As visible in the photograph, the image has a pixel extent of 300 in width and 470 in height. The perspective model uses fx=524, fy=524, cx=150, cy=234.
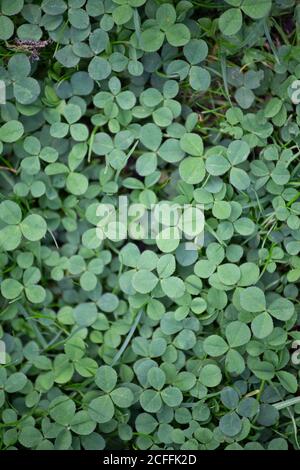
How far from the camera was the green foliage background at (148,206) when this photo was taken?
1396 mm

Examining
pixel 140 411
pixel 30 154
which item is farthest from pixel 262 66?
pixel 140 411

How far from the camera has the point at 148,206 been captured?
58.2 inches

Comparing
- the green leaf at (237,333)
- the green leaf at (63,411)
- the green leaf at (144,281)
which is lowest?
the green leaf at (63,411)

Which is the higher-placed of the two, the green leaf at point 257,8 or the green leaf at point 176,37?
the green leaf at point 257,8

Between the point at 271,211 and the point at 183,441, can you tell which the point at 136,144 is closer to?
the point at 271,211

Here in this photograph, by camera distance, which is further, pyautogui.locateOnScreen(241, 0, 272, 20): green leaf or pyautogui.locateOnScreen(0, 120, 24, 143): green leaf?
pyautogui.locateOnScreen(0, 120, 24, 143): green leaf

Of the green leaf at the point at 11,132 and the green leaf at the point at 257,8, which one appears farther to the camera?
the green leaf at the point at 11,132

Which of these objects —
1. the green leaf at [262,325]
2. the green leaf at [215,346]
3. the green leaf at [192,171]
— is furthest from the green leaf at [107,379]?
the green leaf at [192,171]

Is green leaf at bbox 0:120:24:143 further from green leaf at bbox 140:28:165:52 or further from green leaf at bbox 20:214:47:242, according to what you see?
green leaf at bbox 140:28:165:52

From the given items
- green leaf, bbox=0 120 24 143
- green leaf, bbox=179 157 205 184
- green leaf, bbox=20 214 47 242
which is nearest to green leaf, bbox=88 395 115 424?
green leaf, bbox=20 214 47 242

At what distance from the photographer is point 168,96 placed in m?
1.44

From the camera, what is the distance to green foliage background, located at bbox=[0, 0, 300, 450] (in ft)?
4.58

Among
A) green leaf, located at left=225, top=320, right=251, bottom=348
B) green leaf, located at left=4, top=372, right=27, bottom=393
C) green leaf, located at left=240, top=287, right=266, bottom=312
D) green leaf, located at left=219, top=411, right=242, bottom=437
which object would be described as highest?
green leaf, located at left=240, top=287, right=266, bottom=312

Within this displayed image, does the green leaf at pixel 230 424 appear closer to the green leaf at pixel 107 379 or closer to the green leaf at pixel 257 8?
the green leaf at pixel 107 379
